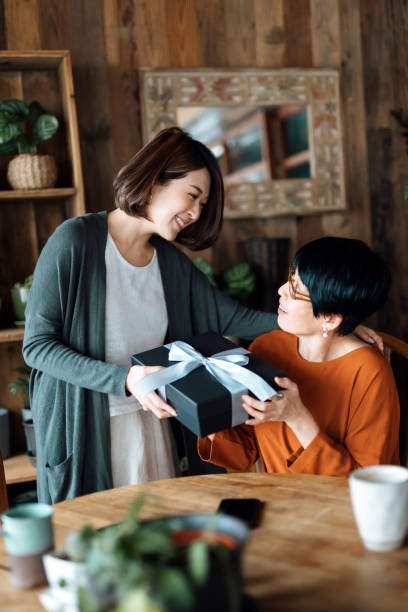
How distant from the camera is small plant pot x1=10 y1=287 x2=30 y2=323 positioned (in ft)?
8.04

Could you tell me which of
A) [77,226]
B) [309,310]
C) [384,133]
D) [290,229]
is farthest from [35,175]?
[384,133]

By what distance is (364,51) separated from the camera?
2953mm

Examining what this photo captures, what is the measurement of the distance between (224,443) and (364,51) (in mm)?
2298

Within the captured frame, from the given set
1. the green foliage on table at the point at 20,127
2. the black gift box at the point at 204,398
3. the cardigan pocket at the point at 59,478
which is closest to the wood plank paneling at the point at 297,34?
the green foliage on table at the point at 20,127

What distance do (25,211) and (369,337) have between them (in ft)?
5.63

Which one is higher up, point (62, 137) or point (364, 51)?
point (364, 51)

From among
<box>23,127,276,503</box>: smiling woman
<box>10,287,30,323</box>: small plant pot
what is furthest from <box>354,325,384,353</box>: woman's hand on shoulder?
<box>10,287,30,323</box>: small plant pot

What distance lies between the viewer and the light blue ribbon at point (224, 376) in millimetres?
1258

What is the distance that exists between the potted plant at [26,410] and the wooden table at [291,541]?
4.68 ft

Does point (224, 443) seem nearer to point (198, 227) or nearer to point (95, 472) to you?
point (95, 472)

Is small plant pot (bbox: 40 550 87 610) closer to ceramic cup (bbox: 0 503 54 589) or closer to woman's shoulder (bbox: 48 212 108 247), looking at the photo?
ceramic cup (bbox: 0 503 54 589)

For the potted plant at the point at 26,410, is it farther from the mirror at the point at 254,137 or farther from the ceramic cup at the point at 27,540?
the ceramic cup at the point at 27,540

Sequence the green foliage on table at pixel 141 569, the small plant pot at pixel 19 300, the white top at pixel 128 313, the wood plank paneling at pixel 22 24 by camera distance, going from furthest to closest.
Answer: the wood plank paneling at pixel 22 24 < the small plant pot at pixel 19 300 < the white top at pixel 128 313 < the green foliage on table at pixel 141 569

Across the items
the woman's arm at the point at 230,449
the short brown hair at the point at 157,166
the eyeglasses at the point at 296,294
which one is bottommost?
the woman's arm at the point at 230,449
